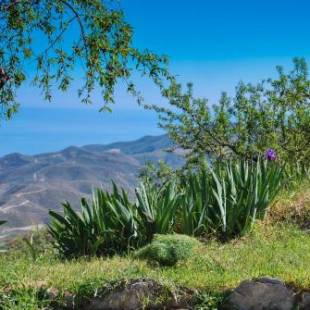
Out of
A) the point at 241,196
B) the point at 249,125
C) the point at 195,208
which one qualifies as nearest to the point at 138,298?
the point at 195,208

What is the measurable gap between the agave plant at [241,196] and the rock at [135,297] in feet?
10.8

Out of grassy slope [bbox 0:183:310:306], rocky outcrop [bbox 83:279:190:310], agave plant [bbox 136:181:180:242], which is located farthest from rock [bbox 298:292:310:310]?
agave plant [bbox 136:181:180:242]

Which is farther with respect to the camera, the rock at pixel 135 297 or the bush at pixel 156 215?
the bush at pixel 156 215

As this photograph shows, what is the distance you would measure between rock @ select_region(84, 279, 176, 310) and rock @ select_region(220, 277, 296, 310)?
668mm

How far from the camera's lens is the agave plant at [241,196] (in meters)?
10.6

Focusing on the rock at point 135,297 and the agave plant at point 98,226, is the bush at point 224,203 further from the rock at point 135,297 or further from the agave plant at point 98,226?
the rock at point 135,297

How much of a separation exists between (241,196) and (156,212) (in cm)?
137

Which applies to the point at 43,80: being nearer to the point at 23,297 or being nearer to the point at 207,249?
the point at 207,249

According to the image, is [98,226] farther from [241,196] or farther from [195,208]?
[241,196]

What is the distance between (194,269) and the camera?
27.3 ft

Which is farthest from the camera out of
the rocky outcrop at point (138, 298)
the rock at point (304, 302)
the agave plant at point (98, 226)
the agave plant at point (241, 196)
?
the agave plant at point (241, 196)

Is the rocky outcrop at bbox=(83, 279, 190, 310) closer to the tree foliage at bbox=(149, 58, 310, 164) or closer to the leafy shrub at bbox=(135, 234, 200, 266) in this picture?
the leafy shrub at bbox=(135, 234, 200, 266)

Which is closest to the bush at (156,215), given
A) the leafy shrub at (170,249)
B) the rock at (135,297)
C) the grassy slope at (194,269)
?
the grassy slope at (194,269)

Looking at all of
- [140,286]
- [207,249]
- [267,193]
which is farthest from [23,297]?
[267,193]
